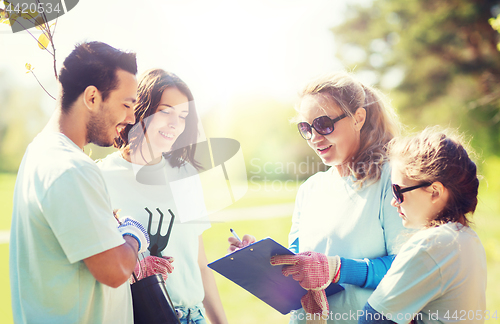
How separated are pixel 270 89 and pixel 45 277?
18.0 metres

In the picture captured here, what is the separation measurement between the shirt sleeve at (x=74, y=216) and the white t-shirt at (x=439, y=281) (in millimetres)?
1106

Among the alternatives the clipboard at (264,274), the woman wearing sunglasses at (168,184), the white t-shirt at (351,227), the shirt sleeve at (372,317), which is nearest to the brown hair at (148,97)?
the woman wearing sunglasses at (168,184)

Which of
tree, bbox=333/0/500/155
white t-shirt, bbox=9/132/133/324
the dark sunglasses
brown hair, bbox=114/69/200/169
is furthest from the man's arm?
tree, bbox=333/0/500/155

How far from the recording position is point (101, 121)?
155cm

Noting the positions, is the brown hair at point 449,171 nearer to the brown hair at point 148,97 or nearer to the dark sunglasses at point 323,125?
the dark sunglasses at point 323,125

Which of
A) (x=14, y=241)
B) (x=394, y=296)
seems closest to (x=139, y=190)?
A: (x=14, y=241)

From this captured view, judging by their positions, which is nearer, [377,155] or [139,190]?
[377,155]

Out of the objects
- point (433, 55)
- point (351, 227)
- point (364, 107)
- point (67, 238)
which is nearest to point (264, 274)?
point (351, 227)

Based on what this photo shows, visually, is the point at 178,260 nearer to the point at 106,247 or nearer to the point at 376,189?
the point at 106,247

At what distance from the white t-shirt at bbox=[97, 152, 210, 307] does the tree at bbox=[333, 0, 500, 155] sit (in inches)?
417

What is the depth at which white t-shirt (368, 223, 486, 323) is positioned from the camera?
4.50 feet

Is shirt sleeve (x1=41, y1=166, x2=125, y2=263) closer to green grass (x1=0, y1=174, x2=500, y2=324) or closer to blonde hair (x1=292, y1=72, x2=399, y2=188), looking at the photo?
blonde hair (x1=292, y1=72, x2=399, y2=188)

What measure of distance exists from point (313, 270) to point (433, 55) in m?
14.7

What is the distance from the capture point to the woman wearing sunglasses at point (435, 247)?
138 cm
